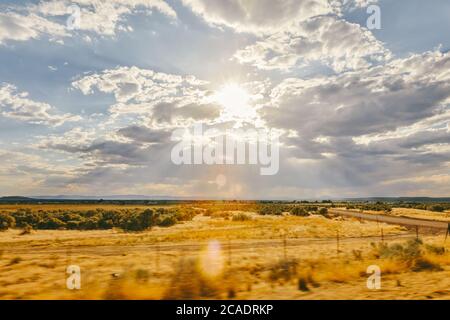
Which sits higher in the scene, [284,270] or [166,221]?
[166,221]

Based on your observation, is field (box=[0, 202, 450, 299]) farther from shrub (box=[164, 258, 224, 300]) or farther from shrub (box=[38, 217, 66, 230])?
shrub (box=[38, 217, 66, 230])

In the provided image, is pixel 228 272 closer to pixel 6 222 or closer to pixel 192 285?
pixel 192 285

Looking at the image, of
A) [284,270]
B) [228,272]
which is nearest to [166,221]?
→ [228,272]

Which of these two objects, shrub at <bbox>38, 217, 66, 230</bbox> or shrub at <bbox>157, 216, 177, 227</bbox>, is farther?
shrub at <bbox>157, 216, 177, 227</bbox>

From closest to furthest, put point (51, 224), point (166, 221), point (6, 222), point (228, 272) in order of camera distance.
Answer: point (228, 272)
point (6, 222)
point (51, 224)
point (166, 221)

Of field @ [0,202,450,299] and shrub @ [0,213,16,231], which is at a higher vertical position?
shrub @ [0,213,16,231]

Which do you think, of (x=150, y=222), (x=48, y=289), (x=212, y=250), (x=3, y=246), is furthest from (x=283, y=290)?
(x=150, y=222)

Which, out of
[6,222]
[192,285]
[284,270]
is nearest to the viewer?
[192,285]

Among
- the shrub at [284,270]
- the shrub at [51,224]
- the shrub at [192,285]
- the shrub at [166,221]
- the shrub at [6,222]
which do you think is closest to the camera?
the shrub at [192,285]

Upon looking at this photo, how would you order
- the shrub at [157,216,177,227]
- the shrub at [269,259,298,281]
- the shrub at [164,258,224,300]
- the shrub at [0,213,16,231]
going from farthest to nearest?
the shrub at [157,216,177,227] → the shrub at [0,213,16,231] → the shrub at [269,259,298,281] → the shrub at [164,258,224,300]

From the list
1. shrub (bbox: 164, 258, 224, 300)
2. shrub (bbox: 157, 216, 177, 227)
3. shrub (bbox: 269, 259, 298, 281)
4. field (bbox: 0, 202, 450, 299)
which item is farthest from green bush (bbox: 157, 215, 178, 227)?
shrub (bbox: 164, 258, 224, 300)

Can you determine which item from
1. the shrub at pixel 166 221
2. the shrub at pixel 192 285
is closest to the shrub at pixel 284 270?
the shrub at pixel 192 285

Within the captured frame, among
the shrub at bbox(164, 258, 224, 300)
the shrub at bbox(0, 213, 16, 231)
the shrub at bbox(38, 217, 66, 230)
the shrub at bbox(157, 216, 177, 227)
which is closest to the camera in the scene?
the shrub at bbox(164, 258, 224, 300)

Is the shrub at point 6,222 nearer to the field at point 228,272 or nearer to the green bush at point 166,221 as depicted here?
the field at point 228,272
